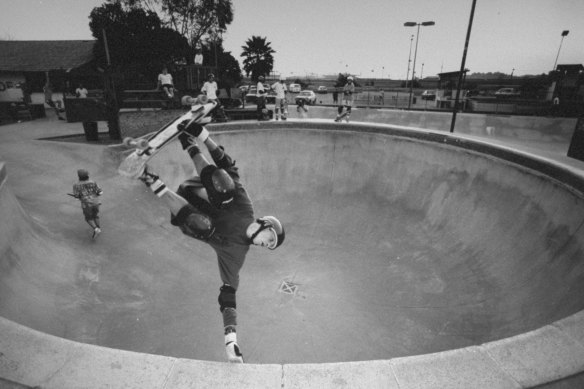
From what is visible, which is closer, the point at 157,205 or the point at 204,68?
the point at 157,205

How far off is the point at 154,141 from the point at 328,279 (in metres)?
4.92

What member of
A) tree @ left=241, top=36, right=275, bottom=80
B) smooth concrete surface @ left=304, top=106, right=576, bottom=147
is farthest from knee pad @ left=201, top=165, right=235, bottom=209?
tree @ left=241, top=36, right=275, bottom=80

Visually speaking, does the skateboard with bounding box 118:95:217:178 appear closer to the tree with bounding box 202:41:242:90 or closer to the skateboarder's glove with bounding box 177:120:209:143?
the skateboarder's glove with bounding box 177:120:209:143

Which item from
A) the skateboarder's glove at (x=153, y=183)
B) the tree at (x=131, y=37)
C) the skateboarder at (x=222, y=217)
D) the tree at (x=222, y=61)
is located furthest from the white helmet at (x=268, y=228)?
the tree at (x=222, y=61)

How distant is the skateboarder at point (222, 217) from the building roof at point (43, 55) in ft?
108

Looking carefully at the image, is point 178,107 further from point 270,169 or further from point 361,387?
point 361,387

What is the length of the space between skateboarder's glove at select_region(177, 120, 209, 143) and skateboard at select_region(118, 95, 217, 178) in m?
0.04

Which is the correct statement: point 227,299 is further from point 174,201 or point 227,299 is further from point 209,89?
point 209,89

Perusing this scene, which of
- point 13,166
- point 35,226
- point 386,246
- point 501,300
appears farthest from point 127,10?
point 501,300

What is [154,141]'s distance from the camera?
3.62 meters

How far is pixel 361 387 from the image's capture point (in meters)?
2.26

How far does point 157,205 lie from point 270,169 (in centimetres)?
419

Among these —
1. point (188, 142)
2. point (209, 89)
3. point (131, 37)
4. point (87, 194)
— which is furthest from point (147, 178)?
point (131, 37)

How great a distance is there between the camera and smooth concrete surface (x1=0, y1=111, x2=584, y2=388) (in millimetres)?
2383
